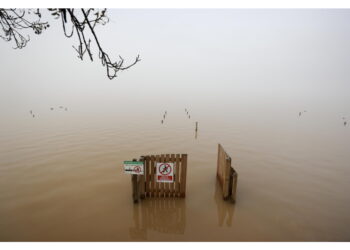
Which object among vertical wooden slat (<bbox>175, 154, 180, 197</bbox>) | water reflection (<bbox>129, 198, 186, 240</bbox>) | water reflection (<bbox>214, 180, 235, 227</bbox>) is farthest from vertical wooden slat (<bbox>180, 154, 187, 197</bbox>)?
water reflection (<bbox>214, 180, 235, 227</bbox>)

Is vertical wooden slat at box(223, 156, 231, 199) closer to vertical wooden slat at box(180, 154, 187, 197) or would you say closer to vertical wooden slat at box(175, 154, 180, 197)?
vertical wooden slat at box(180, 154, 187, 197)

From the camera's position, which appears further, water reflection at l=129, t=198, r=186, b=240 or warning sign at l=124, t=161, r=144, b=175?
warning sign at l=124, t=161, r=144, b=175

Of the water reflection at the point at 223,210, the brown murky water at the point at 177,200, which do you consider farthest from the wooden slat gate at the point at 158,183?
the water reflection at the point at 223,210

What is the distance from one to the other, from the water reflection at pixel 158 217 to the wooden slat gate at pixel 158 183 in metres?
0.22

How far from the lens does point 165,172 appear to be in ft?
20.2

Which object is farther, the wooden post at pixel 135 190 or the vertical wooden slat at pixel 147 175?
the vertical wooden slat at pixel 147 175

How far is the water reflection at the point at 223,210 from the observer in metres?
5.60

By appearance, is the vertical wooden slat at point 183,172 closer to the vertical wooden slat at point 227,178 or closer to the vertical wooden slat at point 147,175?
the vertical wooden slat at point 147,175

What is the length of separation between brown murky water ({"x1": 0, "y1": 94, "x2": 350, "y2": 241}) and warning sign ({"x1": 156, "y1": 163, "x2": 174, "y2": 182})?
831 millimetres

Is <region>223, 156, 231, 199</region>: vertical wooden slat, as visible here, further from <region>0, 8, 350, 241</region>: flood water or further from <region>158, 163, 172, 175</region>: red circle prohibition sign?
<region>158, 163, 172, 175</region>: red circle prohibition sign

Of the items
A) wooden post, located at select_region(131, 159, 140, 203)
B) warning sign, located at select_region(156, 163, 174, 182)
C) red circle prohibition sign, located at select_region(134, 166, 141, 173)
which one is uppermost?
red circle prohibition sign, located at select_region(134, 166, 141, 173)

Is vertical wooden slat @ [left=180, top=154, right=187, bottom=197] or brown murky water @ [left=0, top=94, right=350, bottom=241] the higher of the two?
vertical wooden slat @ [left=180, top=154, right=187, bottom=197]

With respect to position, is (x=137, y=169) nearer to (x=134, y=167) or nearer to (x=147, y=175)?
(x=134, y=167)

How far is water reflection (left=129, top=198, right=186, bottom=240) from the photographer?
524 centimetres
